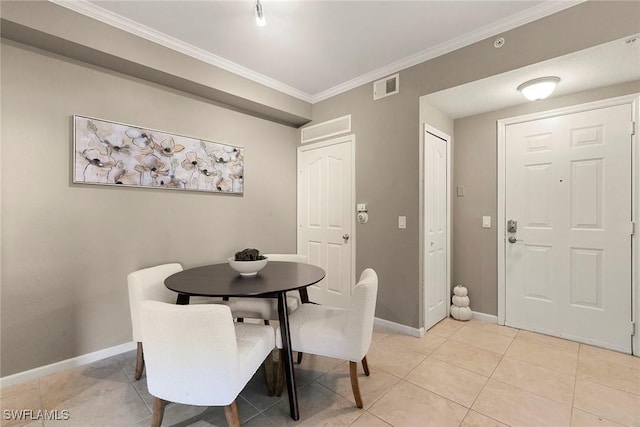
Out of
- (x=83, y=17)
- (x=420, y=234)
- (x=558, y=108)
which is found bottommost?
(x=420, y=234)

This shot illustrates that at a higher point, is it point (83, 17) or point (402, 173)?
point (83, 17)

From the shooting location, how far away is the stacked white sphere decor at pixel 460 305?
3049 millimetres

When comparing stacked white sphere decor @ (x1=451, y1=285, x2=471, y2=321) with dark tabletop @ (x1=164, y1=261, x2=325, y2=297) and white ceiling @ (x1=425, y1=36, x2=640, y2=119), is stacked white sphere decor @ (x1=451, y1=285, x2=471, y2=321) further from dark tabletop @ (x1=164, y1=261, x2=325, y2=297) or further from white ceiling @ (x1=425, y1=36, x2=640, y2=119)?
white ceiling @ (x1=425, y1=36, x2=640, y2=119)

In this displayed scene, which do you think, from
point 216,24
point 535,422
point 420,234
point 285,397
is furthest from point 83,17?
point 535,422

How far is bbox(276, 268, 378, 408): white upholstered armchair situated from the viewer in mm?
1616

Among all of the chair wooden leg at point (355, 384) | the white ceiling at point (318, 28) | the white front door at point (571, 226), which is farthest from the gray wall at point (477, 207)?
the chair wooden leg at point (355, 384)

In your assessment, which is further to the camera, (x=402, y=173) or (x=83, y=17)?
(x=402, y=173)

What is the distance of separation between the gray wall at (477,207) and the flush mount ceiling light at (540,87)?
1.86 feet

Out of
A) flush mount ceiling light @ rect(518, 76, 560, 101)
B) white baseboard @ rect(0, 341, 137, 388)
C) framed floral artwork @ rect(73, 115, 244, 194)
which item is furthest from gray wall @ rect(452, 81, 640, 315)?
white baseboard @ rect(0, 341, 137, 388)

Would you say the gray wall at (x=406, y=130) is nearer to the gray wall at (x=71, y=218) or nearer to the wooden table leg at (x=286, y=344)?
the wooden table leg at (x=286, y=344)

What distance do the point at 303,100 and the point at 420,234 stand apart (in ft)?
7.14

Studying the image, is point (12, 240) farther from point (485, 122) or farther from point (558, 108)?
point (558, 108)

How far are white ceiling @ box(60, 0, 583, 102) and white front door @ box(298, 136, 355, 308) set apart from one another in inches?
36.9

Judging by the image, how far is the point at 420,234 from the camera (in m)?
2.66
